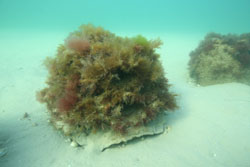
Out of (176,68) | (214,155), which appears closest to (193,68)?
(176,68)

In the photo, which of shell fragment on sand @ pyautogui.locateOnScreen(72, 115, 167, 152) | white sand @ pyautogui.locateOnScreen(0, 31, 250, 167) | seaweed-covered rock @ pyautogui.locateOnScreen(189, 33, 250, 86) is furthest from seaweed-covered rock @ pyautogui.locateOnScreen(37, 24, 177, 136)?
seaweed-covered rock @ pyautogui.locateOnScreen(189, 33, 250, 86)

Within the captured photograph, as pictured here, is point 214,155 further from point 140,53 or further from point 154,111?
point 140,53

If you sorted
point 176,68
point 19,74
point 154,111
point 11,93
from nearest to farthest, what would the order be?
1. point 154,111
2. point 11,93
3. point 19,74
4. point 176,68

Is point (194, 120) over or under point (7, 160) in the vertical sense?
over

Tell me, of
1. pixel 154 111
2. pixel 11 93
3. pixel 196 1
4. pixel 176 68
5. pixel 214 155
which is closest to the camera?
pixel 214 155

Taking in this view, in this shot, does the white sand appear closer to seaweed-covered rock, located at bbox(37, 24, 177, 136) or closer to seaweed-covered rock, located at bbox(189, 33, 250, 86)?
seaweed-covered rock, located at bbox(37, 24, 177, 136)

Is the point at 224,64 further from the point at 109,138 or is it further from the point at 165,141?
the point at 109,138

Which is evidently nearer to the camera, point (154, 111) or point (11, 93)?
point (154, 111)

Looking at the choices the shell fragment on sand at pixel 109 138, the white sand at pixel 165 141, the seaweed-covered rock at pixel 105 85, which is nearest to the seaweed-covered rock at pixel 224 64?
the white sand at pixel 165 141
